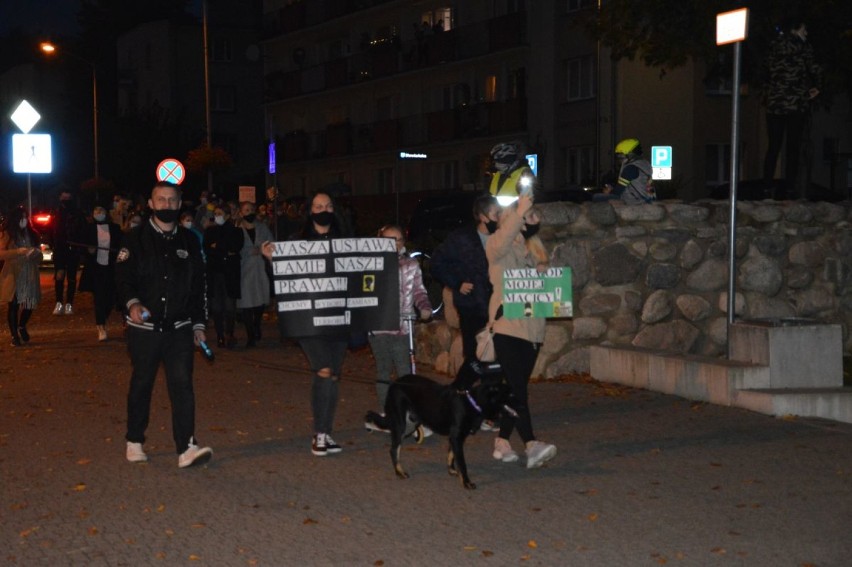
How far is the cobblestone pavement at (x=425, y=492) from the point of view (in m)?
6.95

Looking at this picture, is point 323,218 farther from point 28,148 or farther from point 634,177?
point 28,148

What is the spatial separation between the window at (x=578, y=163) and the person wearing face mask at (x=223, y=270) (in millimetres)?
24059

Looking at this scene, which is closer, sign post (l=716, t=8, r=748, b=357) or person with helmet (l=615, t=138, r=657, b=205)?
sign post (l=716, t=8, r=748, b=357)

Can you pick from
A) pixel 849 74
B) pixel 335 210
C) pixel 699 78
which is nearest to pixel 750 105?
pixel 699 78

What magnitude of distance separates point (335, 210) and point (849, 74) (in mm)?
15169

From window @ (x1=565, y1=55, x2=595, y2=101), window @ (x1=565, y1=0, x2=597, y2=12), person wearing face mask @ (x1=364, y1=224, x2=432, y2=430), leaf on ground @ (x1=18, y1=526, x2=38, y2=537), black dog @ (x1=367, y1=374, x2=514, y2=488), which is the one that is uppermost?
window @ (x1=565, y1=0, x2=597, y2=12)

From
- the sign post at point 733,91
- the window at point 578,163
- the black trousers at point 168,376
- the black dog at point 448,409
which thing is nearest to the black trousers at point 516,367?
the black dog at point 448,409

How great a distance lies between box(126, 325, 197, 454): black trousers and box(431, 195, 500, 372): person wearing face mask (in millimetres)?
1847

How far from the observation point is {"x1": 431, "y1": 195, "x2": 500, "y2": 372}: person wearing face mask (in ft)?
31.2

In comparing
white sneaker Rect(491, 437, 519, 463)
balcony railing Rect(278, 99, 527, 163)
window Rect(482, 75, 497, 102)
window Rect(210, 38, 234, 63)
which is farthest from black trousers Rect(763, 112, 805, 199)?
window Rect(210, 38, 234, 63)

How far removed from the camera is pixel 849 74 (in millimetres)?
22547

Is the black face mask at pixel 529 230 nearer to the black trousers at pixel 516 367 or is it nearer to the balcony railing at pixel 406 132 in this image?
Result: the black trousers at pixel 516 367

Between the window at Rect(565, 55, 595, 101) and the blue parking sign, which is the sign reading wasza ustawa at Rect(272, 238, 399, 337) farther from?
the window at Rect(565, 55, 595, 101)

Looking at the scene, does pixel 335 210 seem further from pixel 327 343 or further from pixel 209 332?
pixel 209 332
